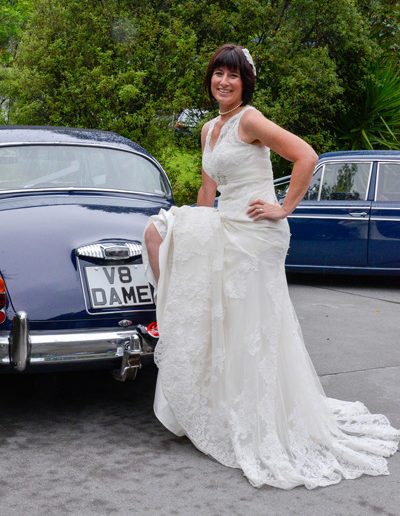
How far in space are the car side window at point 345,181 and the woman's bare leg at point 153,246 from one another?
5.83 meters

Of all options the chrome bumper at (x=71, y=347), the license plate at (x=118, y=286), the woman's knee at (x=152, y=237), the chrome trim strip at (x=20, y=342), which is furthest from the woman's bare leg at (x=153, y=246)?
the chrome trim strip at (x=20, y=342)

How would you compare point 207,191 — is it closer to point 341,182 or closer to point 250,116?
point 250,116

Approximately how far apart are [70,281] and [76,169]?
1.55 metres

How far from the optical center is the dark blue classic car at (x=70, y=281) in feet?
14.0

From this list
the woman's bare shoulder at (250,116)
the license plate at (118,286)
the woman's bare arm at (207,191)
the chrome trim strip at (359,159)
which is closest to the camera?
the woman's bare shoulder at (250,116)

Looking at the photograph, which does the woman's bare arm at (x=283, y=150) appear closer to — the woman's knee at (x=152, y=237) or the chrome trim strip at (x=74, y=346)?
the woman's knee at (x=152, y=237)

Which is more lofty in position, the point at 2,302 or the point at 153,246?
the point at 153,246

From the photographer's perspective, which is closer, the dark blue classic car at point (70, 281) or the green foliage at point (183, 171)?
the dark blue classic car at point (70, 281)

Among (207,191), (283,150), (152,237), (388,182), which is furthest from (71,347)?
(388,182)

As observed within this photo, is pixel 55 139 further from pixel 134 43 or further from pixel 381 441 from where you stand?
pixel 134 43

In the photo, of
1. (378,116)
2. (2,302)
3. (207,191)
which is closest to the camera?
(2,302)

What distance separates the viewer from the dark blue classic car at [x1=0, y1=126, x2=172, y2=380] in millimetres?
4254

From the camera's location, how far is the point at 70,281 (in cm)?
442

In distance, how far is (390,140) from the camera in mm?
14516
